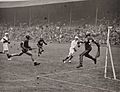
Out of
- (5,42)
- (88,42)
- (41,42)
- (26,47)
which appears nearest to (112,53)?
(88,42)

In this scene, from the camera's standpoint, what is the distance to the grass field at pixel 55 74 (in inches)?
76.5

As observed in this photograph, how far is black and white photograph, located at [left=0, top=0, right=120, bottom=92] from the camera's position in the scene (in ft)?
6.10

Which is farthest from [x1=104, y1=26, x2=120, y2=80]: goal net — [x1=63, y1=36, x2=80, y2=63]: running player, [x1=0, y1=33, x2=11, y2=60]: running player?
[x1=0, y1=33, x2=11, y2=60]: running player

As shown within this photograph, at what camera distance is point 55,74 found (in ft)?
7.71

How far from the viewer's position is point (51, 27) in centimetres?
209

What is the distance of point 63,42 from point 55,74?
38 cm

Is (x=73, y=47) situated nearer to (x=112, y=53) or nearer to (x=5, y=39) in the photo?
(x=112, y=53)

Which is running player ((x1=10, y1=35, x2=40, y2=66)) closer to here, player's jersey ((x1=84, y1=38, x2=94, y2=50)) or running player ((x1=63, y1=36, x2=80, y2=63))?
running player ((x1=63, y1=36, x2=80, y2=63))

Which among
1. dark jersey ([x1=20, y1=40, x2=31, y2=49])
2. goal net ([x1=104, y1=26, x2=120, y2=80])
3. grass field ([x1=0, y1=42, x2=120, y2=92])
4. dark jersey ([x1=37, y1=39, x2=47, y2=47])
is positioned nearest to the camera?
goal net ([x1=104, y1=26, x2=120, y2=80])

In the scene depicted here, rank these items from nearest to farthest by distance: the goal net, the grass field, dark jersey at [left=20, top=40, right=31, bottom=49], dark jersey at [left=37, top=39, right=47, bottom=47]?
the goal net
the grass field
dark jersey at [left=37, top=39, right=47, bottom=47]
dark jersey at [left=20, top=40, right=31, bottom=49]

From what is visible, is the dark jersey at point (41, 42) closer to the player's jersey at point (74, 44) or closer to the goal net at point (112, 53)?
the player's jersey at point (74, 44)

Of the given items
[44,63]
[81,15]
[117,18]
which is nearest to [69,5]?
[81,15]

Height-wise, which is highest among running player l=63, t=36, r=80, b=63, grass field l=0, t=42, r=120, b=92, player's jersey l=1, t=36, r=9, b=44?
player's jersey l=1, t=36, r=9, b=44

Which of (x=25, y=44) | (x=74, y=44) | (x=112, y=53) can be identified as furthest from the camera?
(x=25, y=44)
